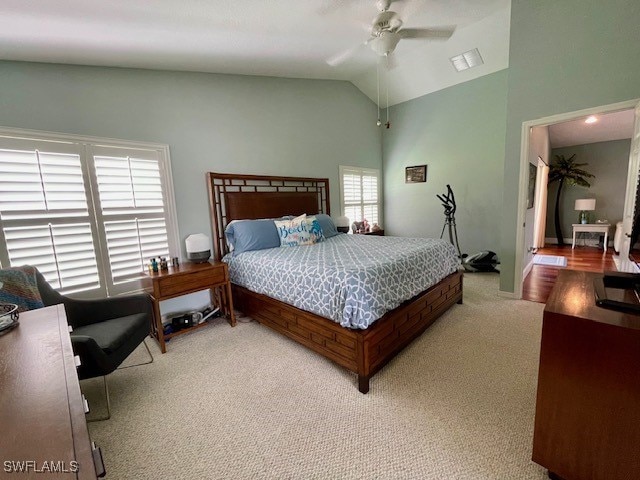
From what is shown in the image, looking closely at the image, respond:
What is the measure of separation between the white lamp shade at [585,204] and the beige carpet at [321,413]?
5.69m

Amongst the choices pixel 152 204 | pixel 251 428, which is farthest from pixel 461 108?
pixel 251 428

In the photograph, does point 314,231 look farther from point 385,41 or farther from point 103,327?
point 103,327

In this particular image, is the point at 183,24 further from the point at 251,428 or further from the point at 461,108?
the point at 461,108

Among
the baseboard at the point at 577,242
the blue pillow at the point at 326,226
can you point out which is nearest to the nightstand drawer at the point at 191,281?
the blue pillow at the point at 326,226

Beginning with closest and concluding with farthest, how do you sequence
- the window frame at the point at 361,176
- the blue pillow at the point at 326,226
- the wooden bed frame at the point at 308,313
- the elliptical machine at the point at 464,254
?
the wooden bed frame at the point at 308,313 < the blue pillow at the point at 326,226 < the elliptical machine at the point at 464,254 < the window frame at the point at 361,176

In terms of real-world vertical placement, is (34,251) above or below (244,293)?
above

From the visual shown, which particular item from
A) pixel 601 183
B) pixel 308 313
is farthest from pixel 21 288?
pixel 601 183

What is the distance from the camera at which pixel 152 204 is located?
2.92 meters

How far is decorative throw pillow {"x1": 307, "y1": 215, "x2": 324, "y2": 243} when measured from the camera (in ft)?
11.3

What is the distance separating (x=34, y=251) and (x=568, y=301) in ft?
12.5

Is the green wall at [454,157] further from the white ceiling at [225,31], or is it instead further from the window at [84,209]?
the window at [84,209]

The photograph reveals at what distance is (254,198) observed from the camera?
3.66 meters

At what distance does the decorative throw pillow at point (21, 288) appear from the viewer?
5.79 ft

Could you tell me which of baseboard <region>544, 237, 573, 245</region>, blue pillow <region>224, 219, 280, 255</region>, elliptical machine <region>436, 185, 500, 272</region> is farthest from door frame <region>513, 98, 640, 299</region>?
baseboard <region>544, 237, 573, 245</region>
